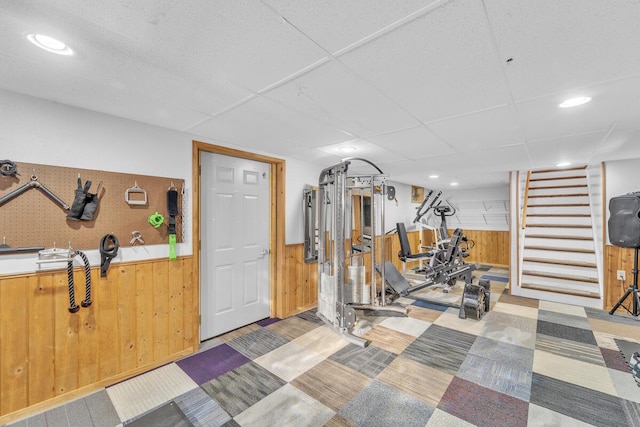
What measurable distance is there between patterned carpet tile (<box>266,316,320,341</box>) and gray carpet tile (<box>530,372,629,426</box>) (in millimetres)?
2203

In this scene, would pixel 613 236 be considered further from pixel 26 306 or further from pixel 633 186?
pixel 26 306

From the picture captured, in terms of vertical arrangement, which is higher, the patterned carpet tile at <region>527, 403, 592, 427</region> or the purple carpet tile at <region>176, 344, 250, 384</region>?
the purple carpet tile at <region>176, 344, 250, 384</region>

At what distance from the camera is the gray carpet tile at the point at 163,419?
72.4 inches

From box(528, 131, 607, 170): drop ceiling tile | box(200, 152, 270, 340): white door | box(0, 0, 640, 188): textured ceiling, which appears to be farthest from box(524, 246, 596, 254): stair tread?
box(200, 152, 270, 340): white door

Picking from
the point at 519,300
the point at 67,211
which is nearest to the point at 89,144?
the point at 67,211

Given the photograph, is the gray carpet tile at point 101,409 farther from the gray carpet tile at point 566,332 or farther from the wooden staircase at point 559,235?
the wooden staircase at point 559,235

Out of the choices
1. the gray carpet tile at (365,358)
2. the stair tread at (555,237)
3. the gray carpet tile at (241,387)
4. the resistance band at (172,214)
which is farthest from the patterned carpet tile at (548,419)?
the stair tread at (555,237)

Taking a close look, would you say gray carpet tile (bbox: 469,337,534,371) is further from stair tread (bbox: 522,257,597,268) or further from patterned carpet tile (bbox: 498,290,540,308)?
stair tread (bbox: 522,257,597,268)

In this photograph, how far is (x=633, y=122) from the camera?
236 centimetres

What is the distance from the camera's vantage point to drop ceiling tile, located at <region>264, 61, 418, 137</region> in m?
1.63

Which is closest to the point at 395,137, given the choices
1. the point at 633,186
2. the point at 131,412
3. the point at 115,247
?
the point at 115,247

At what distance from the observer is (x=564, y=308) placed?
4.07 m

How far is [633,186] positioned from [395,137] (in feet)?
12.9

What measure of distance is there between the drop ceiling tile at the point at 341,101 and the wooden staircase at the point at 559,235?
13.3ft
